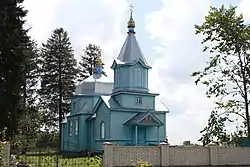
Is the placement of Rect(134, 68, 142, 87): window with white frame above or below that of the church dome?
below

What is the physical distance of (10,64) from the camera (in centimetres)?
2027

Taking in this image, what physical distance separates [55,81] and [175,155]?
30730 millimetres

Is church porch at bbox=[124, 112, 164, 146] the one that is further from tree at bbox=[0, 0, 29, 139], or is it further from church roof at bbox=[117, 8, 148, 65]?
tree at bbox=[0, 0, 29, 139]

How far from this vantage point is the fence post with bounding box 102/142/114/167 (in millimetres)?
17489

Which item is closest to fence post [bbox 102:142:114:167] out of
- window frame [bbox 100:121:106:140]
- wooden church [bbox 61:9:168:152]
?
wooden church [bbox 61:9:168:152]

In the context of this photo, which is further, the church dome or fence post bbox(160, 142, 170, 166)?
the church dome

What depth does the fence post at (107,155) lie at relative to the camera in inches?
689

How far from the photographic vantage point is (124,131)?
3356 cm

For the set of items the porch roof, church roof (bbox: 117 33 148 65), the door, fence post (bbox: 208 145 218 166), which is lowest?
fence post (bbox: 208 145 218 166)

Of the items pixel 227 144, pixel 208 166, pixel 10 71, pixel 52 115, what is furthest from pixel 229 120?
pixel 52 115

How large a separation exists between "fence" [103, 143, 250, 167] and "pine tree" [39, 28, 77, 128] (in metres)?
29.4

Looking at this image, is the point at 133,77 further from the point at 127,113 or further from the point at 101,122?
the point at 101,122

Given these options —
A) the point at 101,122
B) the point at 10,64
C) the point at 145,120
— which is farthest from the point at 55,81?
the point at 10,64

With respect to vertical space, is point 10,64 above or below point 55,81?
below
